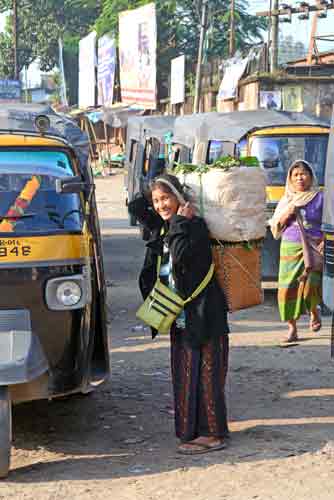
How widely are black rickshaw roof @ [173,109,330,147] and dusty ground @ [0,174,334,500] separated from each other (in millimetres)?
4345

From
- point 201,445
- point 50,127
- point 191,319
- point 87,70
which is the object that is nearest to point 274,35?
point 87,70

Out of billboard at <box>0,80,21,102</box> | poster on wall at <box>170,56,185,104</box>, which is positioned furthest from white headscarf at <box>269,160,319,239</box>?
billboard at <box>0,80,21,102</box>

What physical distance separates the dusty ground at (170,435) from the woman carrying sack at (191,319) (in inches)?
7.4

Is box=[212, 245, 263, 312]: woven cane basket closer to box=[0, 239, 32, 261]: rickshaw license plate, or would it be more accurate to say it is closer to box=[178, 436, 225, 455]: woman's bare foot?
box=[178, 436, 225, 455]: woman's bare foot

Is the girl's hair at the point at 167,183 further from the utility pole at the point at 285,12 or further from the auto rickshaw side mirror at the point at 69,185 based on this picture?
the utility pole at the point at 285,12

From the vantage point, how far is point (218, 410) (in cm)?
570

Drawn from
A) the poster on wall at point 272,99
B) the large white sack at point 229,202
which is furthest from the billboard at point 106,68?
the large white sack at point 229,202

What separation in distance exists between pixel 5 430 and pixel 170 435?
130 centimetres

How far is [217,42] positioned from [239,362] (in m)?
46.5

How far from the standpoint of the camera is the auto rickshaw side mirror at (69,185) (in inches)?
219

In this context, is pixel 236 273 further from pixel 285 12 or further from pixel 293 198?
pixel 285 12

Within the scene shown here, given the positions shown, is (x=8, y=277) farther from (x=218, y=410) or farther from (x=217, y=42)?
(x=217, y=42)

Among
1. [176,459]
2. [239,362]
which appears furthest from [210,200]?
[239,362]

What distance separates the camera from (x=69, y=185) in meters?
5.56
